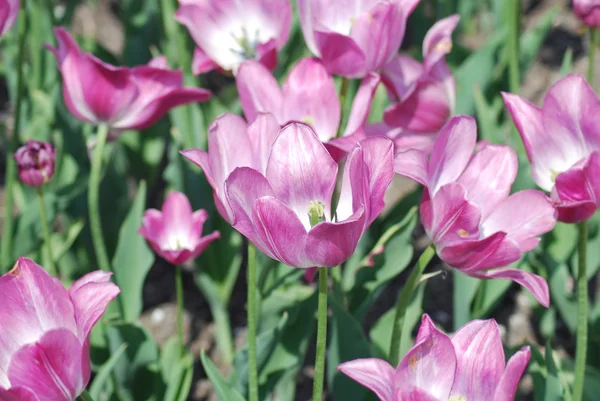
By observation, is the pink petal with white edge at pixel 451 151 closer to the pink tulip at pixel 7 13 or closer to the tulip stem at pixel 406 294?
the tulip stem at pixel 406 294

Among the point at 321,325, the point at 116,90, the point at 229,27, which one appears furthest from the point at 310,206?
the point at 229,27

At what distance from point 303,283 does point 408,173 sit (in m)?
1.15

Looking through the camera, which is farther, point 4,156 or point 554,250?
point 4,156

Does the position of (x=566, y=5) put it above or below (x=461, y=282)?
below

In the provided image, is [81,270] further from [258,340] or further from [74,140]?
[258,340]

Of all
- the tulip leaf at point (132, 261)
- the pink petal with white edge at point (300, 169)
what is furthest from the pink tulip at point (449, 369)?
the tulip leaf at point (132, 261)

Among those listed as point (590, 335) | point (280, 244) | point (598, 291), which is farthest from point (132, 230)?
point (598, 291)

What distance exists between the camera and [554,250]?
1756 millimetres

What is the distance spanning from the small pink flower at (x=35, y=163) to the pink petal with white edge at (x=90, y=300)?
0.45 meters

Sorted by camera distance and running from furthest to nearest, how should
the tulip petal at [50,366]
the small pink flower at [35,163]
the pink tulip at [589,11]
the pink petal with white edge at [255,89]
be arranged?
the pink tulip at [589,11], the small pink flower at [35,163], the pink petal with white edge at [255,89], the tulip petal at [50,366]

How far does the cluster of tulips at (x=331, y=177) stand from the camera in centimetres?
93

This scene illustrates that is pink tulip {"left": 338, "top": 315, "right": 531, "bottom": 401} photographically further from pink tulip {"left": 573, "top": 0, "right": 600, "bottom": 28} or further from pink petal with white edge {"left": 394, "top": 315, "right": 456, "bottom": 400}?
pink tulip {"left": 573, "top": 0, "right": 600, "bottom": 28}

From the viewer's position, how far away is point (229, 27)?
1.57 m

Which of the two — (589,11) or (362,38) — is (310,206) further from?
(589,11)
